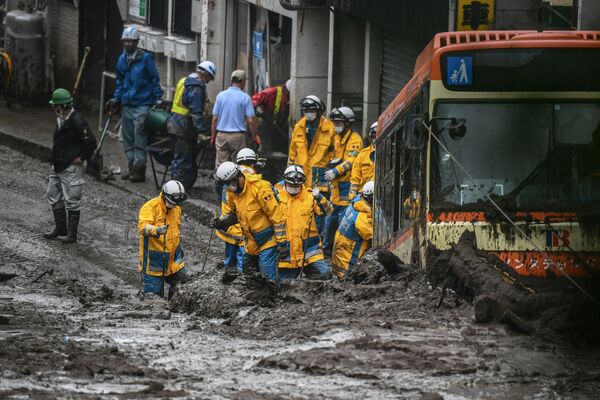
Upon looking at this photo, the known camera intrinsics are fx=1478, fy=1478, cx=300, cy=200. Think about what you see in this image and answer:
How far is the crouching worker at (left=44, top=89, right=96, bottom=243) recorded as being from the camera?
56.9ft

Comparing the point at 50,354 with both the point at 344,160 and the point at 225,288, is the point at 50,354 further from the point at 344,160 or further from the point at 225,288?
the point at 344,160

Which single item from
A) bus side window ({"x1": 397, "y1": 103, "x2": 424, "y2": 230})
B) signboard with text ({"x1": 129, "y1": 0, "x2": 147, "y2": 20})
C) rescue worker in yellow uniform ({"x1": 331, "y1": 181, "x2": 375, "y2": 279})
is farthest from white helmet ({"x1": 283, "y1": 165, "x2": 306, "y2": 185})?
signboard with text ({"x1": 129, "y1": 0, "x2": 147, "y2": 20})

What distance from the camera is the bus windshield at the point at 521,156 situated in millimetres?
11258

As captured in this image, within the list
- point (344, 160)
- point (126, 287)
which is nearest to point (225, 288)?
point (126, 287)

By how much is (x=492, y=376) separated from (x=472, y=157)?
2496 mm

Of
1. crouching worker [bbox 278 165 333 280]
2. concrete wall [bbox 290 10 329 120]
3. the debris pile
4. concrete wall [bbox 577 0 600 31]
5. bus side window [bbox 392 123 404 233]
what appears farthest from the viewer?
concrete wall [bbox 290 10 329 120]

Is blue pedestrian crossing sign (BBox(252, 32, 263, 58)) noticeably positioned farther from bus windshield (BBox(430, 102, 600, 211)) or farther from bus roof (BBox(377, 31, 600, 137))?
bus windshield (BBox(430, 102, 600, 211))

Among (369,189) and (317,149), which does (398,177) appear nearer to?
(369,189)

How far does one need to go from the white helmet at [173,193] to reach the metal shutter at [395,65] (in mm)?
5986

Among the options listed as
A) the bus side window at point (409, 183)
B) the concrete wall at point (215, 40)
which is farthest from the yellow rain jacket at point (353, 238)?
the concrete wall at point (215, 40)

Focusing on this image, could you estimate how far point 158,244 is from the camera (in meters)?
14.6

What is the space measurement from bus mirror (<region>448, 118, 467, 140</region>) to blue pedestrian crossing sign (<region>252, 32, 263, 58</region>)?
1315 centimetres

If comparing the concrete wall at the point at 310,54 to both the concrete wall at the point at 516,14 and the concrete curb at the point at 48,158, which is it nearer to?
the concrete curb at the point at 48,158

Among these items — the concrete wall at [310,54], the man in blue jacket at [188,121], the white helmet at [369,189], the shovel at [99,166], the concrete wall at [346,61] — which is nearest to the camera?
the white helmet at [369,189]
